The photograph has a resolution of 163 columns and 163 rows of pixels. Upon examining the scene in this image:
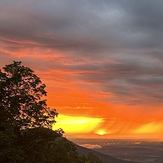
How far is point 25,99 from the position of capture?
5144 cm

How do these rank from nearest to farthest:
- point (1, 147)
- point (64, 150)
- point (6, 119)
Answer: point (1, 147), point (6, 119), point (64, 150)

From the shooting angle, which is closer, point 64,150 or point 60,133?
point 60,133

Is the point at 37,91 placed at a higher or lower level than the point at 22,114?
higher

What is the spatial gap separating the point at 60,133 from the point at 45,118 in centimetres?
437

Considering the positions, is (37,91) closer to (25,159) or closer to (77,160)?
(25,159)

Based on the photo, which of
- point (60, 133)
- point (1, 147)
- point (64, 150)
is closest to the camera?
point (1, 147)

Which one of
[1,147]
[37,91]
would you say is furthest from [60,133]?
[1,147]

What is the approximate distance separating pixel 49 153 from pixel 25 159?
26.5 ft

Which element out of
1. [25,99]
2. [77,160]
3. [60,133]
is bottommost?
[77,160]

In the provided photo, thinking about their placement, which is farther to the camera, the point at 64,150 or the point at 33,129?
the point at 64,150

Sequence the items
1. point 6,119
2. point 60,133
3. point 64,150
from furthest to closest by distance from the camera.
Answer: point 64,150 → point 60,133 → point 6,119

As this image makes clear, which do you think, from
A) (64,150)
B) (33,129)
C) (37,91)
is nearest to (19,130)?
(33,129)

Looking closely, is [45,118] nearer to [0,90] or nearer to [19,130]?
[19,130]

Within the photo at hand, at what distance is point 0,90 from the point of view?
5094 cm
